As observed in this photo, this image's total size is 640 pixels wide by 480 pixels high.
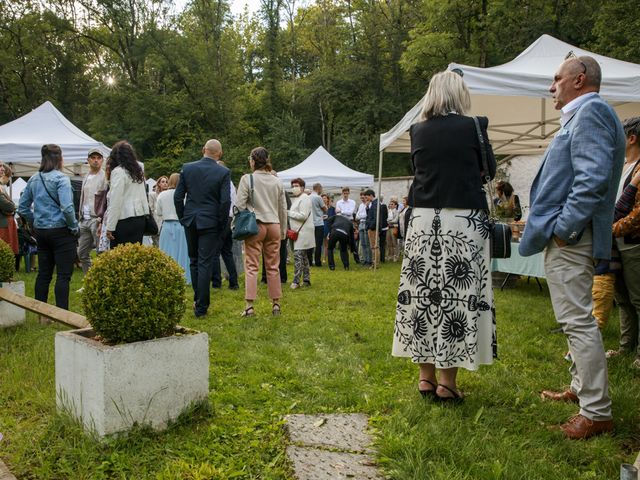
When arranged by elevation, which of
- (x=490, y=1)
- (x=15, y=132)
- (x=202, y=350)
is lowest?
(x=202, y=350)

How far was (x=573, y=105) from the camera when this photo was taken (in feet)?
9.29

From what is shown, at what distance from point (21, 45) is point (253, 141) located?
50.0ft

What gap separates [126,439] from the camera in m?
2.61

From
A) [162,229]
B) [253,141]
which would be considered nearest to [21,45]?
[253,141]

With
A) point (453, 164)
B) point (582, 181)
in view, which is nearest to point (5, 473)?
point (453, 164)

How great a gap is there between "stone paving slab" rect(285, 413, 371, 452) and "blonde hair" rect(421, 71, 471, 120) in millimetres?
1851

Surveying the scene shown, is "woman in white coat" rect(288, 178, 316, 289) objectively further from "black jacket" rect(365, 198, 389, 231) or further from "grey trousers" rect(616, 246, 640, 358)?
"grey trousers" rect(616, 246, 640, 358)

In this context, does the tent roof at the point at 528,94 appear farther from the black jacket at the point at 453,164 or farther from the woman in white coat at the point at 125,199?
the woman in white coat at the point at 125,199

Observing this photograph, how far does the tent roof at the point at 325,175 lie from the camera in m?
16.4

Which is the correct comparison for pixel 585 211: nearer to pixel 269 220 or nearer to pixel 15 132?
pixel 269 220

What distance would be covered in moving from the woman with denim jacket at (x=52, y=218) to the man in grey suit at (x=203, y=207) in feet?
3.71

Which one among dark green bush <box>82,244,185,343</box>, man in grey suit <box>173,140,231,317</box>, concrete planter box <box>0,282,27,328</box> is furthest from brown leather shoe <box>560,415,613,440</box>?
concrete planter box <box>0,282,27,328</box>

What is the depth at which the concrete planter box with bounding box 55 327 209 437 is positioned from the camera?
8.43 ft

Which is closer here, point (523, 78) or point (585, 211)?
point (585, 211)
